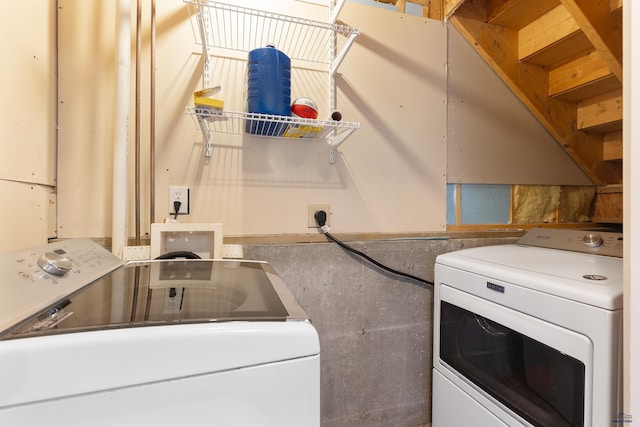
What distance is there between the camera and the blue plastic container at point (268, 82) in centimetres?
114

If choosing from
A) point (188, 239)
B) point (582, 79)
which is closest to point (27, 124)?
point (188, 239)

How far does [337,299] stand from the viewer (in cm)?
142

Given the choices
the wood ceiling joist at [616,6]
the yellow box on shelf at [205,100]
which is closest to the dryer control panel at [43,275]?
the yellow box on shelf at [205,100]

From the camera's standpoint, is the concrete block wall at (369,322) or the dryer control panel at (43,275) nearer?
the dryer control panel at (43,275)

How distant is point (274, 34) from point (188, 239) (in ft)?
3.26

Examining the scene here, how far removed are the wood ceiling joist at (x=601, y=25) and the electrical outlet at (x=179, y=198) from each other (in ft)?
6.08

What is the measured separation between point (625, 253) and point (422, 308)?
1.01 metres

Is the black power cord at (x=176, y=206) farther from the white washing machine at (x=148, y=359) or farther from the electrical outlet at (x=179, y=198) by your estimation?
the white washing machine at (x=148, y=359)

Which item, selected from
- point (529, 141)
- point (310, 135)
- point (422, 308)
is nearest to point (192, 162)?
point (310, 135)

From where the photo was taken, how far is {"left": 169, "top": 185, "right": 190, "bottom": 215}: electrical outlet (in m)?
1.25

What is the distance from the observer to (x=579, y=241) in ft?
3.96

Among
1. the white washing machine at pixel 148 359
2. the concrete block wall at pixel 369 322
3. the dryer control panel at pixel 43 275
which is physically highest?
the dryer control panel at pixel 43 275

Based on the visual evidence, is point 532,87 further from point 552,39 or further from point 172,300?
point 172,300

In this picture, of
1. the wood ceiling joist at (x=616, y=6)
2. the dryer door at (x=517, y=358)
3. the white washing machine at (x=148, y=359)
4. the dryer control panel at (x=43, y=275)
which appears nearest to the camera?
the white washing machine at (x=148, y=359)
